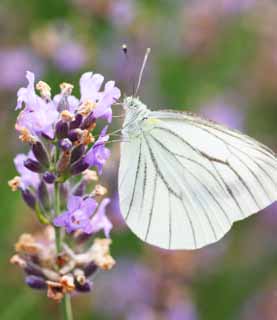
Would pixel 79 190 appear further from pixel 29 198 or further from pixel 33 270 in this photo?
pixel 33 270

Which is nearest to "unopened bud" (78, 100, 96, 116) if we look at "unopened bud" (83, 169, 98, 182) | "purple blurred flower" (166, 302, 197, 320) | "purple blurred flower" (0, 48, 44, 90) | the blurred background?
"unopened bud" (83, 169, 98, 182)

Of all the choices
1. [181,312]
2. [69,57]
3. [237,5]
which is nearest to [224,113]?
[237,5]

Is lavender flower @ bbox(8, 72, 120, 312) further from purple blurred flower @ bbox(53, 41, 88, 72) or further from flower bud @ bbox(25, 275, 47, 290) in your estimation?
purple blurred flower @ bbox(53, 41, 88, 72)

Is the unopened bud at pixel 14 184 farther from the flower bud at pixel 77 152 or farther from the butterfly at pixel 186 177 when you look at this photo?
the butterfly at pixel 186 177

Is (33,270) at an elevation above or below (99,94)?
below

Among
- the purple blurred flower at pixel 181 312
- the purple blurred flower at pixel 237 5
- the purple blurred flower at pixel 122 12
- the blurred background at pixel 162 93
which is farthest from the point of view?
the purple blurred flower at pixel 237 5

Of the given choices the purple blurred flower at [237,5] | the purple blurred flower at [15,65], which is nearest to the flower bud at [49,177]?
the purple blurred flower at [15,65]

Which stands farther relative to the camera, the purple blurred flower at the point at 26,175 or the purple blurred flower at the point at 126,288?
the purple blurred flower at the point at 126,288
